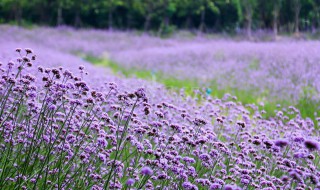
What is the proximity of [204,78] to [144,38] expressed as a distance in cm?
1265

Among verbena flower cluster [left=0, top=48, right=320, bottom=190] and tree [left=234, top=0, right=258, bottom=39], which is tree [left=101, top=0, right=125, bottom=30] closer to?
tree [left=234, top=0, right=258, bottom=39]

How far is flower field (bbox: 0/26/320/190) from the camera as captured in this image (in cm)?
272

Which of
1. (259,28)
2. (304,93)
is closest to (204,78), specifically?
(304,93)

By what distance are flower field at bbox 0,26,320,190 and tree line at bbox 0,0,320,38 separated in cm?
302

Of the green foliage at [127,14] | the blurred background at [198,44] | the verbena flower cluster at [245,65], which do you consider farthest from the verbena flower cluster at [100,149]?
the green foliage at [127,14]

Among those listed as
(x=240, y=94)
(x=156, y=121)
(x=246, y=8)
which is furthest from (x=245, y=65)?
(x=156, y=121)

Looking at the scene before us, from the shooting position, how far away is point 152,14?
27.2m

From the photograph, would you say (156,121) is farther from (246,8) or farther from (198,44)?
(198,44)

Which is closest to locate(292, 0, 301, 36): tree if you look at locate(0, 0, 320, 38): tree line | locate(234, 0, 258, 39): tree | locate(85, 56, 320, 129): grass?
locate(0, 0, 320, 38): tree line

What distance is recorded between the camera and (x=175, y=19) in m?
27.6

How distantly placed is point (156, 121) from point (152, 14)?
24834 millimetres

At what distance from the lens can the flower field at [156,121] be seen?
272 centimetres

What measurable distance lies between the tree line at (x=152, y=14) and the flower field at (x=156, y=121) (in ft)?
9.90


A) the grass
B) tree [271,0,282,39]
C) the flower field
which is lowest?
the grass
